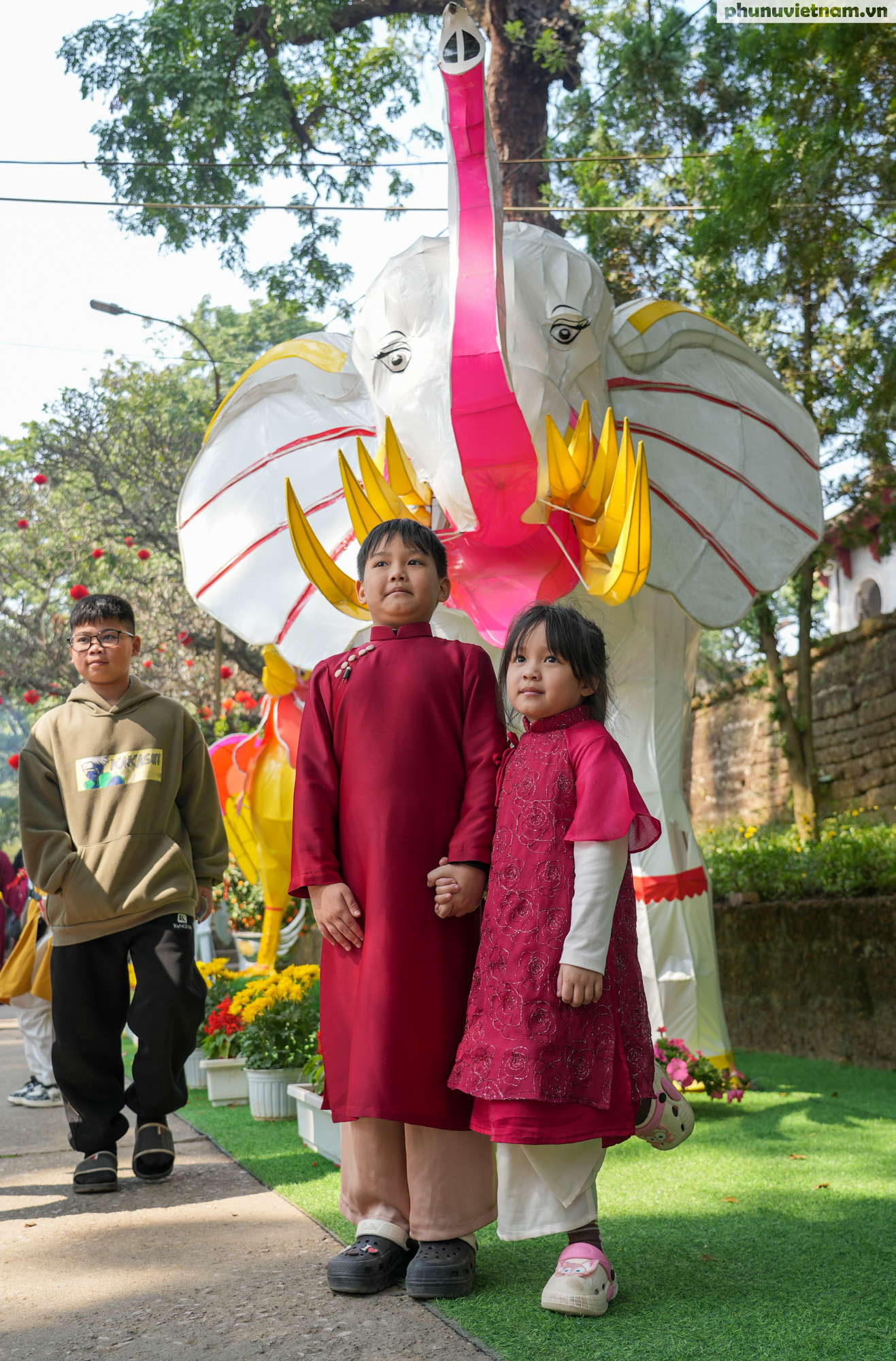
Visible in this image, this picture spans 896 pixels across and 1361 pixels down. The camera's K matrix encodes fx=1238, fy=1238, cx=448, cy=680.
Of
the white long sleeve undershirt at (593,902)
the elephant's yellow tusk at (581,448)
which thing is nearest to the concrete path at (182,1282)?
the white long sleeve undershirt at (593,902)

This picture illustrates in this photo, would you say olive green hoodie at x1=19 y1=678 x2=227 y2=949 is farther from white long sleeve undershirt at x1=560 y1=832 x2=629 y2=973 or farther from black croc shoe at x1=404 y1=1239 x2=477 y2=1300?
white long sleeve undershirt at x1=560 y1=832 x2=629 y2=973

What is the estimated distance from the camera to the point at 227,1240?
2.63 meters

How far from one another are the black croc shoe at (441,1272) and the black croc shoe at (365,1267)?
0.15 ft

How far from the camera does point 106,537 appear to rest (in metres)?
14.5

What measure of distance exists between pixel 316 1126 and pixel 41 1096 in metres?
1.86

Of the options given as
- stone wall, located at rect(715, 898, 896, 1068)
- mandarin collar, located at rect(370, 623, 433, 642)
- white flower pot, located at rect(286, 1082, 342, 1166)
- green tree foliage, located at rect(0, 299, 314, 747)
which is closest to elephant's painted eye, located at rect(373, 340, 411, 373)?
mandarin collar, located at rect(370, 623, 433, 642)

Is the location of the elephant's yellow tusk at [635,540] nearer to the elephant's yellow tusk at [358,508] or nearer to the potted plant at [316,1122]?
the elephant's yellow tusk at [358,508]

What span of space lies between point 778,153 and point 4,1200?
14.4 ft

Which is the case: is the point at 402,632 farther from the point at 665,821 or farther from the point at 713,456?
the point at 713,456

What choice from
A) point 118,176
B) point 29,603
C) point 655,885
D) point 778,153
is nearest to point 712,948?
point 655,885

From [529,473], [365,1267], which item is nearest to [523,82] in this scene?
[529,473]

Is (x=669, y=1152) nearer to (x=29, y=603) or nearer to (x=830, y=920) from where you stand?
(x=830, y=920)

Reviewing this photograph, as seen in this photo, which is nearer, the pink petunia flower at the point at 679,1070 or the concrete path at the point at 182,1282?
the concrete path at the point at 182,1282

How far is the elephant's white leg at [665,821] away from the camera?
376 cm
